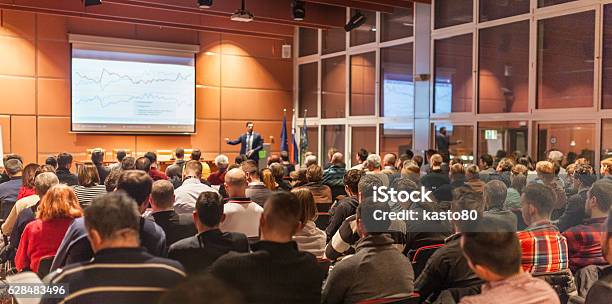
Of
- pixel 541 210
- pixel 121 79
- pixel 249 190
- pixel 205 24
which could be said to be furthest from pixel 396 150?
pixel 541 210

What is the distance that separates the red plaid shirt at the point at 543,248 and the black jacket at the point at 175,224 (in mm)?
1763

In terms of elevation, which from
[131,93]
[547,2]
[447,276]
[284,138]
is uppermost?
[547,2]

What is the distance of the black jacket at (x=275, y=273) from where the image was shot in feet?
6.85

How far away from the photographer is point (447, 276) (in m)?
2.61

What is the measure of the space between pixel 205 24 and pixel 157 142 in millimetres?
2667

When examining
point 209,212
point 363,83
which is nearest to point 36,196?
point 209,212

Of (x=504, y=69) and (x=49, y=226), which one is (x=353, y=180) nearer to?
(x=49, y=226)

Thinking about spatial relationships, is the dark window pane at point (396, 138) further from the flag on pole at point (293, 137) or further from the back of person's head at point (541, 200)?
the back of person's head at point (541, 200)

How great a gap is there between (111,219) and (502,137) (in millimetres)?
8142

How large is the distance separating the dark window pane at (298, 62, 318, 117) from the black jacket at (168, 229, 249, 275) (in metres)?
10.6

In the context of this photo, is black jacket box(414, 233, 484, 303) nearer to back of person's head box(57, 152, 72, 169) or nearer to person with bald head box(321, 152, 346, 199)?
person with bald head box(321, 152, 346, 199)

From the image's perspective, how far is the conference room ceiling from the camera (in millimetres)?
9867

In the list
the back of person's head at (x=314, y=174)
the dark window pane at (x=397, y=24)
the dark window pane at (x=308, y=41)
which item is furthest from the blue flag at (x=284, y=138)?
the back of person's head at (x=314, y=174)

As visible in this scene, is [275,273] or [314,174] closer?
[275,273]
